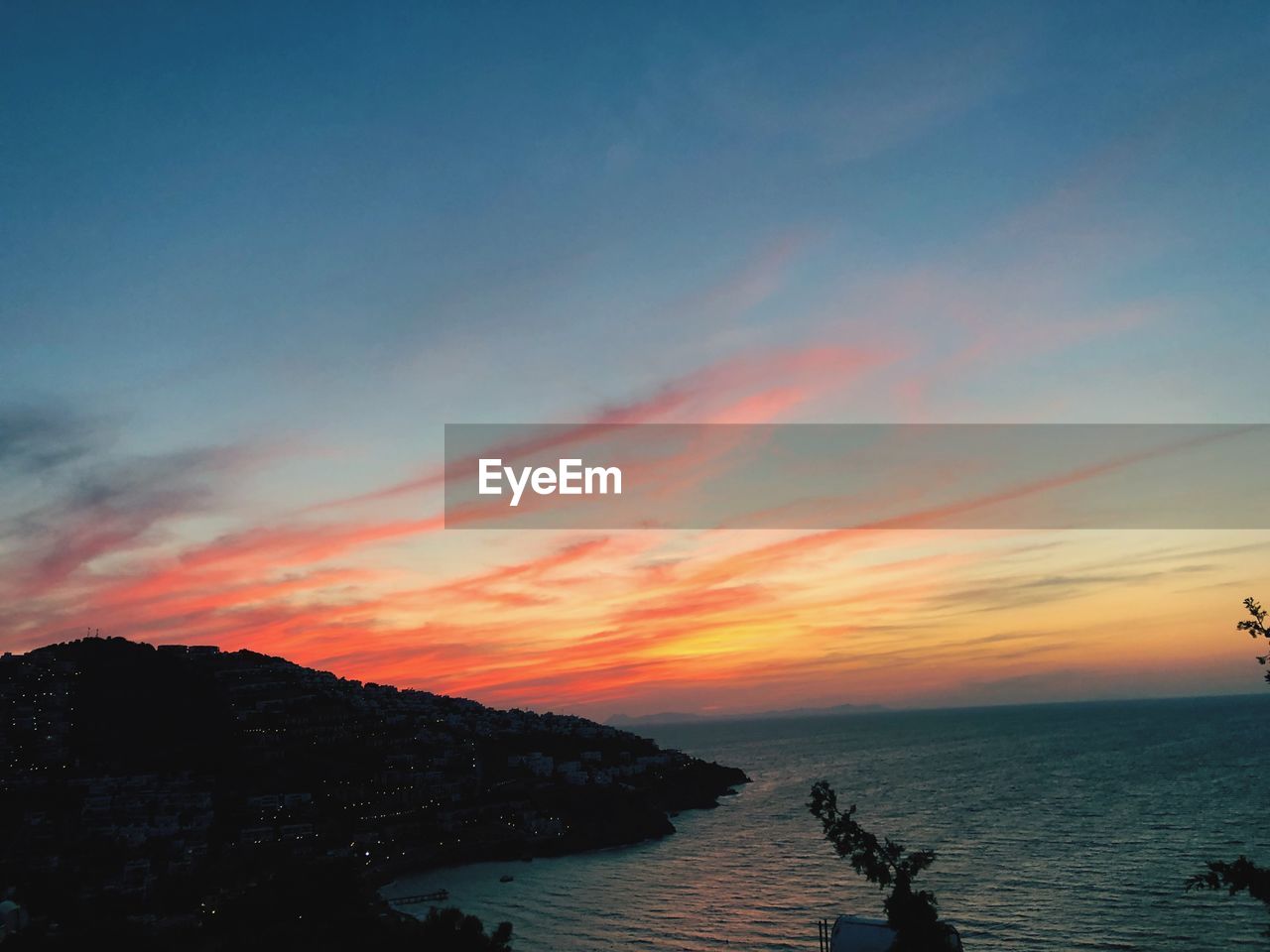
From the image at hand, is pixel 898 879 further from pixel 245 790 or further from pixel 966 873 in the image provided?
pixel 245 790

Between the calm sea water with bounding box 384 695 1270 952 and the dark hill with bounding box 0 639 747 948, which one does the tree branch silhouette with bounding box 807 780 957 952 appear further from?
the calm sea water with bounding box 384 695 1270 952

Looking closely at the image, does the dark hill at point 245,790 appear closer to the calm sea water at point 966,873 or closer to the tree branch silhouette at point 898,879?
the calm sea water at point 966,873

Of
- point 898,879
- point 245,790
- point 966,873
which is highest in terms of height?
point 898,879

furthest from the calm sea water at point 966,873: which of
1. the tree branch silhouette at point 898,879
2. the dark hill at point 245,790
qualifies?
the tree branch silhouette at point 898,879

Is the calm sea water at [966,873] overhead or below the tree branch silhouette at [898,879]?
below

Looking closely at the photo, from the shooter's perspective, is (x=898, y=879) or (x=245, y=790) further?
(x=245, y=790)

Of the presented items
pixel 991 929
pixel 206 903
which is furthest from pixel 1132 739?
pixel 206 903

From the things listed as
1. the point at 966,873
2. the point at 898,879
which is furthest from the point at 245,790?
the point at 898,879

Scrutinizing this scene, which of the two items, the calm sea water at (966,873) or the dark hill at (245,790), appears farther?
the dark hill at (245,790)

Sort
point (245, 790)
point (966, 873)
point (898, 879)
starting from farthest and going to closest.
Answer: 1. point (245, 790)
2. point (966, 873)
3. point (898, 879)
